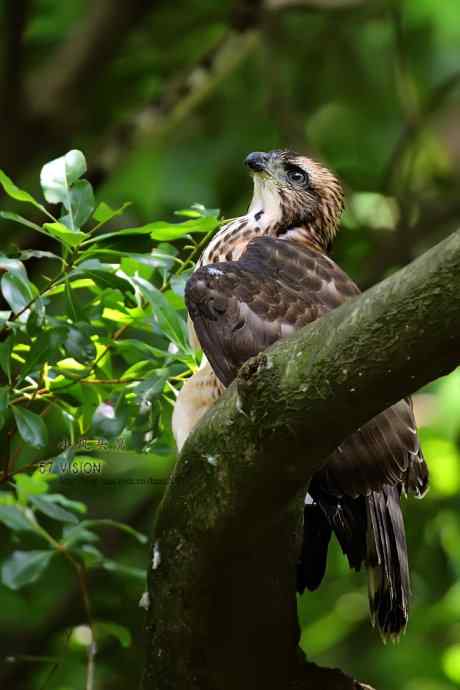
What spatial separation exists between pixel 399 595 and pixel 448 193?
345 cm

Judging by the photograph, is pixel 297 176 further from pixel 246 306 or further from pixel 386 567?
pixel 386 567

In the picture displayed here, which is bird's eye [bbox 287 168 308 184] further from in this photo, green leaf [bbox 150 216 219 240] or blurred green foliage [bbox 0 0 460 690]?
green leaf [bbox 150 216 219 240]

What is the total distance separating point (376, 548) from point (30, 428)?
76 centimetres

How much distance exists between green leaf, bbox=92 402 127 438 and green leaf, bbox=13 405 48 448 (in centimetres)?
16

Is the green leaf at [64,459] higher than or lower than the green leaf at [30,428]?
lower

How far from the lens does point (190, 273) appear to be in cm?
315

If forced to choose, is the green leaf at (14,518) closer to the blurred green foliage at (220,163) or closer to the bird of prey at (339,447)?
the blurred green foliage at (220,163)

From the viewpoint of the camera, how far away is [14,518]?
3205 millimetres

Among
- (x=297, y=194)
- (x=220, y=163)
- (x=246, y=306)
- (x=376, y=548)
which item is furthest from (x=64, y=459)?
(x=220, y=163)

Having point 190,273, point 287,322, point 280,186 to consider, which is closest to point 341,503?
point 287,322

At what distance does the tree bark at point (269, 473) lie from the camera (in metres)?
2.06

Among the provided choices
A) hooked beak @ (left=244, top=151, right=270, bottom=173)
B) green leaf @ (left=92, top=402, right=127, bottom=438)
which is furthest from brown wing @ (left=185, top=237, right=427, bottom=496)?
hooked beak @ (left=244, top=151, right=270, bottom=173)

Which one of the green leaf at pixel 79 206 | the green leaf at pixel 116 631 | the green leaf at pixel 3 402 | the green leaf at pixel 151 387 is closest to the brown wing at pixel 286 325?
the green leaf at pixel 151 387

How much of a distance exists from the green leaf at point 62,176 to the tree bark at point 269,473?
60cm
